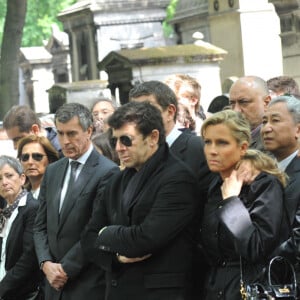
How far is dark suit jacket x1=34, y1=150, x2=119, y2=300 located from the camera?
29.2 feet

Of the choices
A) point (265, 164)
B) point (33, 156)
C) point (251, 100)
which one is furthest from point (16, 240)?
point (265, 164)

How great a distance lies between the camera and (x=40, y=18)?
194 feet

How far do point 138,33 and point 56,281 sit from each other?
24252mm

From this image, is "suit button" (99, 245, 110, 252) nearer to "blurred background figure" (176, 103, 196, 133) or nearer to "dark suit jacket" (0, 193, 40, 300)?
"blurred background figure" (176, 103, 196, 133)

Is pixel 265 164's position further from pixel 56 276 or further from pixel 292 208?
pixel 56 276

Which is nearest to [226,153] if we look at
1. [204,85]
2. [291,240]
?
[291,240]

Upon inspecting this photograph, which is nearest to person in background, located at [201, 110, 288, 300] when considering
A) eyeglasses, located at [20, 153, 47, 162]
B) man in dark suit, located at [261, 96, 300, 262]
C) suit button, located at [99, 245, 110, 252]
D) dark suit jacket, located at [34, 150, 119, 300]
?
man in dark suit, located at [261, 96, 300, 262]

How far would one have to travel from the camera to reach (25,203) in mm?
10219

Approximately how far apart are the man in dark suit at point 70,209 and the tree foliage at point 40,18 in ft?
155

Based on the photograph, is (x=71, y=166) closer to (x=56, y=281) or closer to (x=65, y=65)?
(x=56, y=281)

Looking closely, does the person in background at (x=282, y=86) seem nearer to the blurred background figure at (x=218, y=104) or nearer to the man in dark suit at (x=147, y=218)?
the blurred background figure at (x=218, y=104)

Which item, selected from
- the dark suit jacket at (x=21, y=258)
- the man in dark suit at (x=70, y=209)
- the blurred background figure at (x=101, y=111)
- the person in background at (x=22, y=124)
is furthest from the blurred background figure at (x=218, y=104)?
the man in dark suit at (x=70, y=209)

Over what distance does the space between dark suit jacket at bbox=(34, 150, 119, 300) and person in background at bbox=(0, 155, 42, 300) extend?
51 centimetres

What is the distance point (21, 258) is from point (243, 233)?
3128 mm
